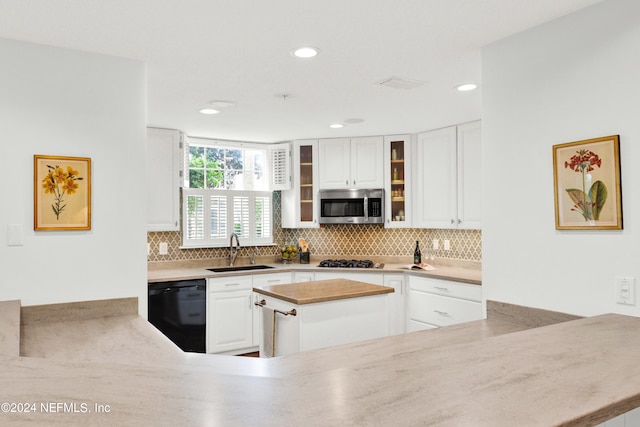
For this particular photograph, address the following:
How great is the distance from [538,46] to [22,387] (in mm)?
2372

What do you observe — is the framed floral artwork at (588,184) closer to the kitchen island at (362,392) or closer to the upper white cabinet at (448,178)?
the kitchen island at (362,392)

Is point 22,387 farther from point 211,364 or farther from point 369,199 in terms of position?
point 369,199

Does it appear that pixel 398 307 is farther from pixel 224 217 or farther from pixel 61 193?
pixel 61 193

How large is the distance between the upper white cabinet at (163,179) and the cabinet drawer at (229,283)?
68cm

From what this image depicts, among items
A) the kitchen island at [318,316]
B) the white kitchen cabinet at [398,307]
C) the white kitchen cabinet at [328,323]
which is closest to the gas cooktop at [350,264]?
the white kitchen cabinet at [398,307]

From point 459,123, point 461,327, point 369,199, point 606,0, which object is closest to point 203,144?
point 369,199

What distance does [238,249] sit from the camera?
212 inches

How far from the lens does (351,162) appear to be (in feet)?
17.3

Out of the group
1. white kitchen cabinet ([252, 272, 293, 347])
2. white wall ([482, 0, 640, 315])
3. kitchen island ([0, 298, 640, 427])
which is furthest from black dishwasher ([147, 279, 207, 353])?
kitchen island ([0, 298, 640, 427])

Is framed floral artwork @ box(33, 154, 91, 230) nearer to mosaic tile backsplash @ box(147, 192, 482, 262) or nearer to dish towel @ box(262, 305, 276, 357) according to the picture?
dish towel @ box(262, 305, 276, 357)

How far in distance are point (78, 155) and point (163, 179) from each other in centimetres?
220

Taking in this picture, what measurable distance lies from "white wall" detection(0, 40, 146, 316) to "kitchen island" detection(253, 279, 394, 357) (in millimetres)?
845

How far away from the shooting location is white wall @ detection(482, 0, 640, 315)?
1876 mm

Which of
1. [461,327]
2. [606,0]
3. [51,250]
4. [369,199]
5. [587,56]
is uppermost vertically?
[606,0]
